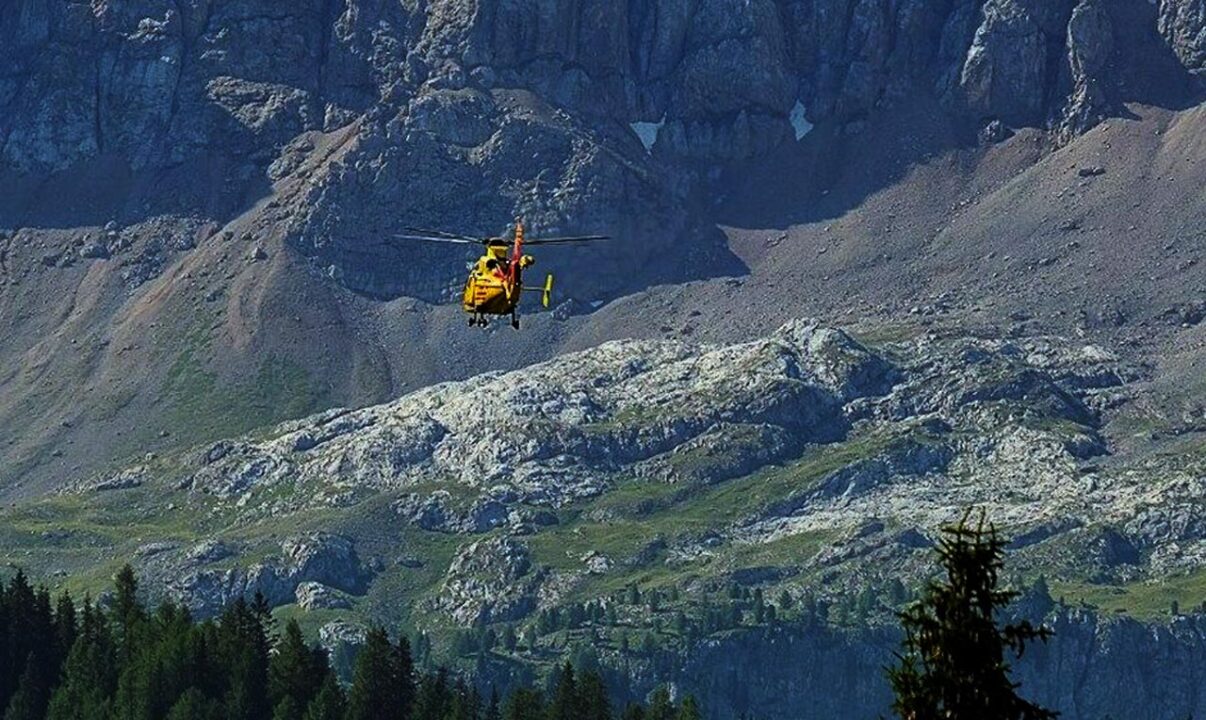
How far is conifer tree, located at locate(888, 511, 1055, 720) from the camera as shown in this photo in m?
48.3

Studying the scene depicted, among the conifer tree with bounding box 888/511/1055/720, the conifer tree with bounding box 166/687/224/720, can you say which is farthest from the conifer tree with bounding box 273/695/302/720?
the conifer tree with bounding box 888/511/1055/720

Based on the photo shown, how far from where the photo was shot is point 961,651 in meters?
48.6

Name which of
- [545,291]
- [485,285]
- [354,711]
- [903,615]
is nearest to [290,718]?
[354,711]

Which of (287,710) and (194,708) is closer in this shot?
(194,708)

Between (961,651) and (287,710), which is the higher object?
(287,710)

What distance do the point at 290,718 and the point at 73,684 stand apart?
1653 cm

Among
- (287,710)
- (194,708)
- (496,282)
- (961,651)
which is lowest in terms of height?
(961,651)

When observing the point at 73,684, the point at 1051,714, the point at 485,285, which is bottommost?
the point at 1051,714

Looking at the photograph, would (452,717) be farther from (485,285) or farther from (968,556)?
(968,556)

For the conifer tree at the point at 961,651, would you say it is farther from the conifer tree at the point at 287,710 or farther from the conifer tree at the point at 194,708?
the conifer tree at the point at 287,710

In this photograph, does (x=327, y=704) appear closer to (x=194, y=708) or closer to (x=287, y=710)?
(x=287, y=710)

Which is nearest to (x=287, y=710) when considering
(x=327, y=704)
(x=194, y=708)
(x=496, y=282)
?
(x=327, y=704)

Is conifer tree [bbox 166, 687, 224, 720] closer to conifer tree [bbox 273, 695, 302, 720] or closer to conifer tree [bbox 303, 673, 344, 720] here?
conifer tree [bbox 273, 695, 302, 720]

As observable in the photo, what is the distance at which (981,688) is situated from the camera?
48.5 metres
